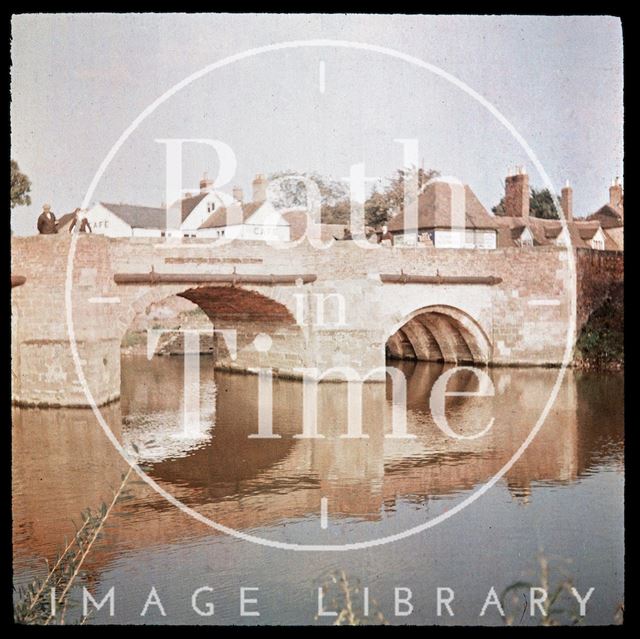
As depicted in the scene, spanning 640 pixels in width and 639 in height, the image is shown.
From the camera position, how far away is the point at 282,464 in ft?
37.1

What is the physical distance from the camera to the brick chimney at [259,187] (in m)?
33.8

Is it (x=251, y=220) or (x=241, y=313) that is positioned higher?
(x=251, y=220)

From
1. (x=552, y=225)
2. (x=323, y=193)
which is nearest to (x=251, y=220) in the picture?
(x=323, y=193)

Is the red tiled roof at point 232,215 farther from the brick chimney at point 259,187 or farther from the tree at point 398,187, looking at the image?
the tree at point 398,187

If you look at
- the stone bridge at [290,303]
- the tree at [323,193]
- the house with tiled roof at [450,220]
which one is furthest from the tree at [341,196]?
the stone bridge at [290,303]

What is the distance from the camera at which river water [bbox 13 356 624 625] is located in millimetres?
6703

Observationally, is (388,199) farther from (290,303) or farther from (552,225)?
(290,303)

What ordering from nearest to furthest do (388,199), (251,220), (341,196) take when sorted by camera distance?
(251,220) < (388,199) < (341,196)

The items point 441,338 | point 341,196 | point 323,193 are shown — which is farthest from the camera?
point 341,196

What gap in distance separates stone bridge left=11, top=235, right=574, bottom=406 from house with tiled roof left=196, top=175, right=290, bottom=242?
8789 mm

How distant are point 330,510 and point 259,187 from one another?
26.5 m

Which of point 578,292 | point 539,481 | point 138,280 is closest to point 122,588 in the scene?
point 539,481

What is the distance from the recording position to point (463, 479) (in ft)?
33.8

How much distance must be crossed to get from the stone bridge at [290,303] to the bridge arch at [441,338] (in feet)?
0.14
